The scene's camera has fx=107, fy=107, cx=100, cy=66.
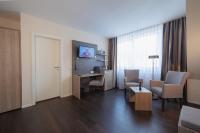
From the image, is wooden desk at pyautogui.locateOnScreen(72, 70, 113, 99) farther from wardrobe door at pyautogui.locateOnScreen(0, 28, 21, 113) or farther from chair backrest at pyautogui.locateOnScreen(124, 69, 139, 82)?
wardrobe door at pyautogui.locateOnScreen(0, 28, 21, 113)

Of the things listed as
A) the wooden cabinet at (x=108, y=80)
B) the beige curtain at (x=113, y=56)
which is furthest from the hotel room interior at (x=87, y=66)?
the beige curtain at (x=113, y=56)

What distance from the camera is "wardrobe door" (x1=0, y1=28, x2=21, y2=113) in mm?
2467

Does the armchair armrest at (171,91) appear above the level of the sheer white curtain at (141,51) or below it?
below

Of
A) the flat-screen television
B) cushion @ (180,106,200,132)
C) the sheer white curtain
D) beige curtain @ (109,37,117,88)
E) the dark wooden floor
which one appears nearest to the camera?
cushion @ (180,106,200,132)

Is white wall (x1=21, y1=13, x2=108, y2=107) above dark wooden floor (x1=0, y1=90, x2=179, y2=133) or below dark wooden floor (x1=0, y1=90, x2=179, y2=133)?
above

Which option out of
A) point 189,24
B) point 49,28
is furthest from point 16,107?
point 189,24

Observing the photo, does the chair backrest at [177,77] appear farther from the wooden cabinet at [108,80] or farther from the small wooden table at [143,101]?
the wooden cabinet at [108,80]

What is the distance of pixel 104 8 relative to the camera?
249 cm

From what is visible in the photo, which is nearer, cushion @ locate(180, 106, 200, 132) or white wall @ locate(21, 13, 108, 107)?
cushion @ locate(180, 106, 200, 132)

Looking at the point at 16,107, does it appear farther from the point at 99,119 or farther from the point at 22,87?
the point at 99,119

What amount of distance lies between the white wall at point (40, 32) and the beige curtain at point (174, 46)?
2.83m

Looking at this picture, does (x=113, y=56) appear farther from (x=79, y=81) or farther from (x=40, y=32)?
(x=40, y=32)

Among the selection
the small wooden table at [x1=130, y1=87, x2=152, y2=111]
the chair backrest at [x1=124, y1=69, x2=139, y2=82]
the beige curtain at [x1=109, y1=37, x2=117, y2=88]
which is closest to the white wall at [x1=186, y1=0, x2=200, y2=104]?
the small wooden table at [x1=130, y1=87, x2=152, y2=111]

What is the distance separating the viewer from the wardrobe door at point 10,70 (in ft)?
8.09
